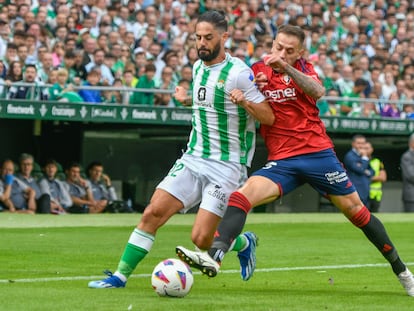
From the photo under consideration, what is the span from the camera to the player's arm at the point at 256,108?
855cm

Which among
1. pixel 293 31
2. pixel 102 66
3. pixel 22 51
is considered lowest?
pixel 102 66

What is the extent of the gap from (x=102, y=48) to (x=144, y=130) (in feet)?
10.7

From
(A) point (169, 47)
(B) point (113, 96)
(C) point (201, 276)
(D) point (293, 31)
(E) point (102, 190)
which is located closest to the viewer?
(D) point (293, 31)

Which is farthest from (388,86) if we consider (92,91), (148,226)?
(148,226)

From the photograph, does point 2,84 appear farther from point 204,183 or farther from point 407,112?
point 204,183

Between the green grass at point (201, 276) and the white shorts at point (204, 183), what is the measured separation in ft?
2.37

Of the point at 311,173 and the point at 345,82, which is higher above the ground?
the point at 311,173

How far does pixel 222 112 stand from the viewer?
8.95m

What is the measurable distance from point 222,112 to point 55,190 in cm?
1219

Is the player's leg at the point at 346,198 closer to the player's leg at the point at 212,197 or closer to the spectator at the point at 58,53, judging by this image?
the player's leg at the point at 212,197

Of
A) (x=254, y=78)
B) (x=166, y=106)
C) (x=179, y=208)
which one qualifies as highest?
(x=254, y=78)

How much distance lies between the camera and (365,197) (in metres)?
22.5

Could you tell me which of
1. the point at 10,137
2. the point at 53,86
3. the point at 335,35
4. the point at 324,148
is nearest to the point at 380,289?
the point at 324,148

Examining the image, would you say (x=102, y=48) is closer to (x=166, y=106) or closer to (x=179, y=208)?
(x=166, y=106)
